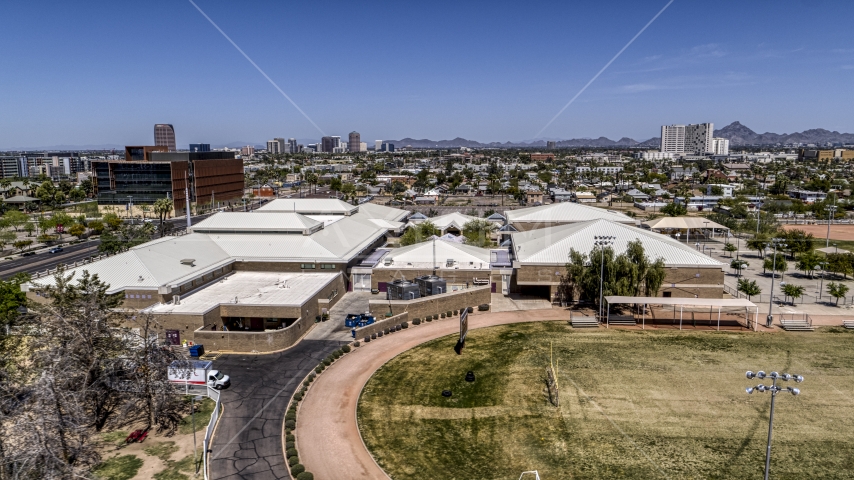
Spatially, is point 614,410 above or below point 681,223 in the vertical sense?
below

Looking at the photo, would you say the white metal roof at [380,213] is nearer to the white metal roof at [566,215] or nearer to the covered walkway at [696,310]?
the white metal roof at [566,215]

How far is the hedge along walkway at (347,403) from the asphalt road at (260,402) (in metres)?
1.40

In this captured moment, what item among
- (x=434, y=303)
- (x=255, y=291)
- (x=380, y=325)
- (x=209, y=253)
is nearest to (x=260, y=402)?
(x=380, y=325)

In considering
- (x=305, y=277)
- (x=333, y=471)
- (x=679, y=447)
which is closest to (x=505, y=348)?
(x=679, y=447)

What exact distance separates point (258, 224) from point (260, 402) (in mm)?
35843

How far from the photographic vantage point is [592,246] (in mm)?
57781

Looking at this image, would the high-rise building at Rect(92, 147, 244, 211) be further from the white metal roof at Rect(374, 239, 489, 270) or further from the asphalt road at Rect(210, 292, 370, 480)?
the asphalt road at Rect(210, 292, 370, 480)

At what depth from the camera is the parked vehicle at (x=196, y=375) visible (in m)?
31.5

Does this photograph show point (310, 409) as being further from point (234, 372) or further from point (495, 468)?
point (495, 468)

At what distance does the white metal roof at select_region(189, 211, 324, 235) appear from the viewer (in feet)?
209

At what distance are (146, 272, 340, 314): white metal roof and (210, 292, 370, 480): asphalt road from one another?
13.3 ft

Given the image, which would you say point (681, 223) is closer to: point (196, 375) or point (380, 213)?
point (380, 213)

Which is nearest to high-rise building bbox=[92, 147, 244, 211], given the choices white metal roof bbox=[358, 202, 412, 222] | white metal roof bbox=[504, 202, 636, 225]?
white metal roof bbox=[358, 202, 412, 222]

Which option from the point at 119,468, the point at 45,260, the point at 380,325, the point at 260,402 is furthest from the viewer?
the point at 45,260
